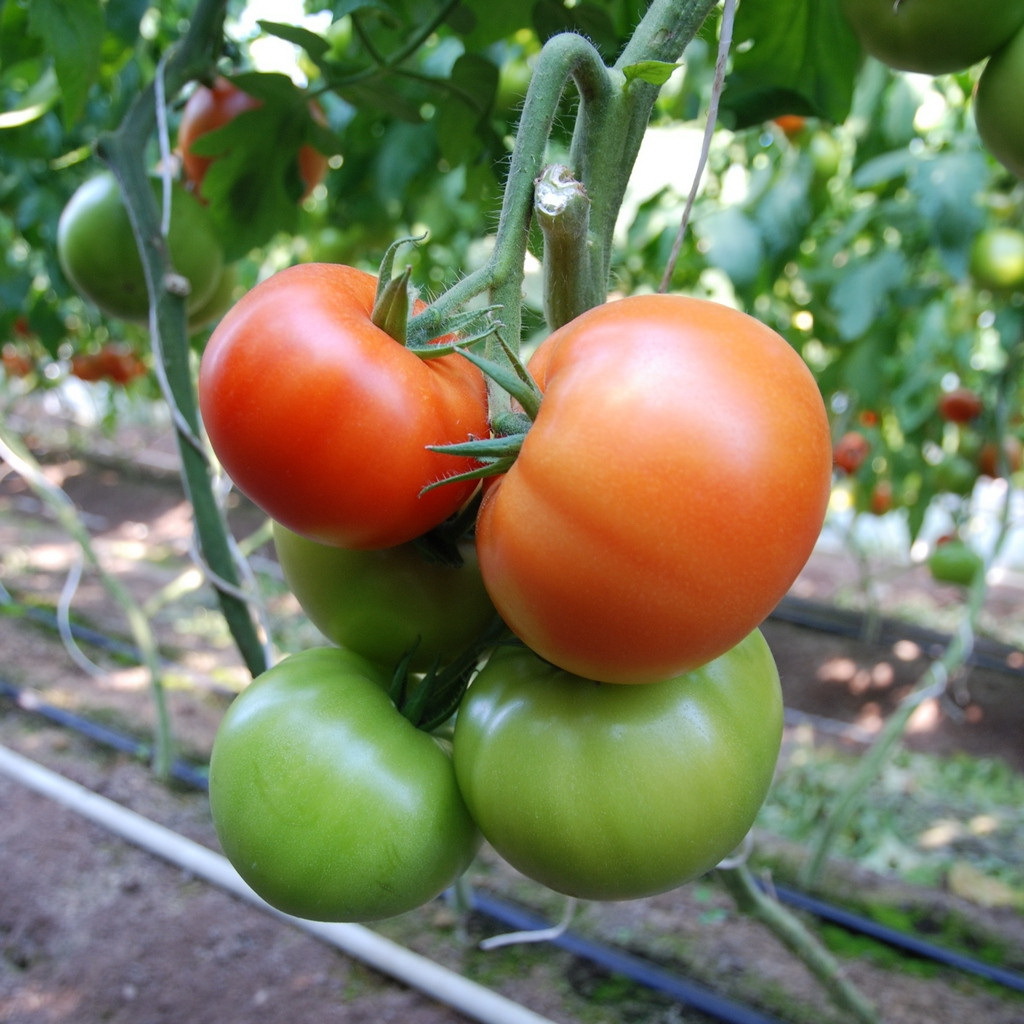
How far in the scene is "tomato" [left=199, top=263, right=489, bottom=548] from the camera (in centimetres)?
33

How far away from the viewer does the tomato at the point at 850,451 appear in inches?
94.9

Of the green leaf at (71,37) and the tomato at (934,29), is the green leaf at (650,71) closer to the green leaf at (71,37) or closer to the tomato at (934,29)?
the tomato at (934,29)

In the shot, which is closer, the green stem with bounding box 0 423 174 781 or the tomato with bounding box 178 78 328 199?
the tomato with bounding box 178 78 328 199

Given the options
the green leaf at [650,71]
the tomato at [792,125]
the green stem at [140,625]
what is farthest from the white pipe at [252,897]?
the tomato at [792,125]

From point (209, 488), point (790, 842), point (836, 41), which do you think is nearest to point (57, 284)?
point (209, 488)

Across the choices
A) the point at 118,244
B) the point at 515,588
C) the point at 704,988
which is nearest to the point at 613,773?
the point at 515,588

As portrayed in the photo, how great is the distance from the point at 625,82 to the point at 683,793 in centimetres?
29

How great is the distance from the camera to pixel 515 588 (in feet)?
1.03

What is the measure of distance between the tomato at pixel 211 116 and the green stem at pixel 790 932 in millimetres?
742

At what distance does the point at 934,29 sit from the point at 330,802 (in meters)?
0.51

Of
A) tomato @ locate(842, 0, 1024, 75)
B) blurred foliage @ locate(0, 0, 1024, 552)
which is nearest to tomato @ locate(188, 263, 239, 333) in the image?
blurred foliage @ locate(0, 0, 1024, 552)

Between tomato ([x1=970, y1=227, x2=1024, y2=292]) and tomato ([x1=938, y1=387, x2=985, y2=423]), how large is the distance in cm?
96

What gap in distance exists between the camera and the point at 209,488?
66 centimetres

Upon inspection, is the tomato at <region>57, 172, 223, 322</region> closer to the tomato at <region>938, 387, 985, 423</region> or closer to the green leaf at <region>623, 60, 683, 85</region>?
the green leaf at <region>623, 60, 683, 85</region>
